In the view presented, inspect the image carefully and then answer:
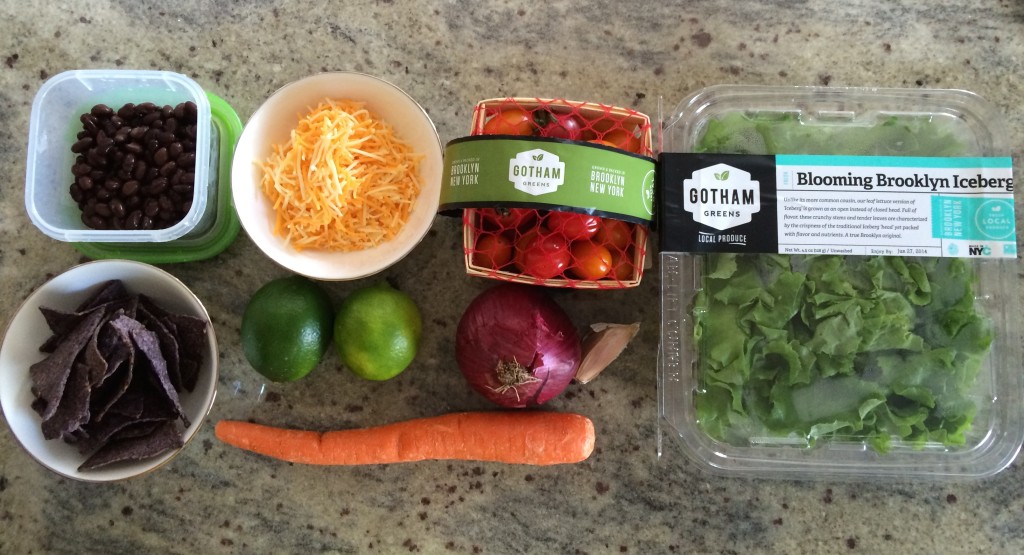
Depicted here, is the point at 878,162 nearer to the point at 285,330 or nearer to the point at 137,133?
the point at 285,330

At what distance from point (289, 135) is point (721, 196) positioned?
27.9 inches

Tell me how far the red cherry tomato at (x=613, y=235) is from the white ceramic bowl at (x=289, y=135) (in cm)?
27

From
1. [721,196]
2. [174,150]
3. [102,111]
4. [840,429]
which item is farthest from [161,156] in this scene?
A: [840,429]

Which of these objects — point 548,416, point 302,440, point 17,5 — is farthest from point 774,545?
point 17,5

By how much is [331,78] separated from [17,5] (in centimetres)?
67

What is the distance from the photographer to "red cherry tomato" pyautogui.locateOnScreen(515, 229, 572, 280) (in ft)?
3.18

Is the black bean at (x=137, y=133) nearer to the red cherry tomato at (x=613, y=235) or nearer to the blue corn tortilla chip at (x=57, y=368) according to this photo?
the blue corn tortilla chip at (x=57, y=368)

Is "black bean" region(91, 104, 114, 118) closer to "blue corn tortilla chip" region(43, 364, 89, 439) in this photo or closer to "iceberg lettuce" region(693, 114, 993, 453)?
"blue corn tortilla chip" region(43, 364, 89, 439)

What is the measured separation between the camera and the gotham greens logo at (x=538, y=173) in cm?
93

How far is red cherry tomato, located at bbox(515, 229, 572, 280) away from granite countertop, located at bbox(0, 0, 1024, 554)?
0.19 metres

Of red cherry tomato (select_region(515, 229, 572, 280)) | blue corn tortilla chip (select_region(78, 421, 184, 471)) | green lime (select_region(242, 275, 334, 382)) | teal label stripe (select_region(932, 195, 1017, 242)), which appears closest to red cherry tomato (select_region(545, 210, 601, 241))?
red cherry tomato (select_region(515, 229, 572, 280))

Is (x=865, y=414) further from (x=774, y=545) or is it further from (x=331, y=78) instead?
(x=331, y=78)

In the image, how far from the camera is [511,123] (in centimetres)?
99

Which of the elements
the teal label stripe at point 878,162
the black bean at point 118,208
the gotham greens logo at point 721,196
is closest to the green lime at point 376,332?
the black bean at point 118,208
